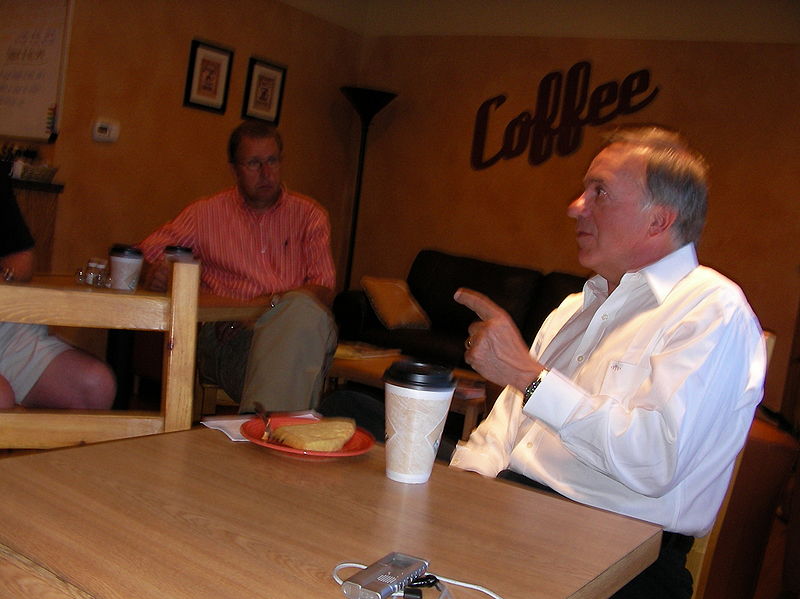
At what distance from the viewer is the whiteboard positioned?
461cm

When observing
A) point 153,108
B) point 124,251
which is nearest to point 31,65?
point 153,108

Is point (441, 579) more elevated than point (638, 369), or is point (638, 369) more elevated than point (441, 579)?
point (638, 369)

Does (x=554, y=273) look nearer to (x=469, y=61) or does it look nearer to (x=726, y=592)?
(x=469, y=61)

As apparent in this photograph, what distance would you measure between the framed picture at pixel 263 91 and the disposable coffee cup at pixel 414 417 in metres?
4.67

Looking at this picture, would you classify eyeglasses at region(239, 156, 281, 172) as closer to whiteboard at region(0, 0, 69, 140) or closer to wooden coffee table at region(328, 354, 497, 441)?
wooden coffee table at region(328, 354, 497, 441)

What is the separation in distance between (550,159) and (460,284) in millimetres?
972

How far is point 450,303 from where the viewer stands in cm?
540

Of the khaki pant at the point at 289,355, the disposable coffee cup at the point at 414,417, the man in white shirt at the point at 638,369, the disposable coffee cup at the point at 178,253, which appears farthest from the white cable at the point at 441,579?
the disposable coffee cup at the point at 178,253

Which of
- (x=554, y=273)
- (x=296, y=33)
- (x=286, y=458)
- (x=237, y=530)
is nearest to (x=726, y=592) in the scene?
(x=286, y=458)

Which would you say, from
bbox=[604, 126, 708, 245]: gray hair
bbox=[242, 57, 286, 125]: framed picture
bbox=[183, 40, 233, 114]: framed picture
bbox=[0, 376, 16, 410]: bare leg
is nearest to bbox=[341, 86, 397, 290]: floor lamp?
bbox=[242, 57, 286, 125]: framed picture

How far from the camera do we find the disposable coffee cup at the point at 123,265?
255cm

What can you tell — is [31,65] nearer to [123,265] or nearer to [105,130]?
[105,130]

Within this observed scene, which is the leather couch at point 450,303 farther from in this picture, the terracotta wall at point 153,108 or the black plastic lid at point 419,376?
the black plastic lid at point 419,376

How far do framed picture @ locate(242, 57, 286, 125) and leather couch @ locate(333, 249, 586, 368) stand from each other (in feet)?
4.33
